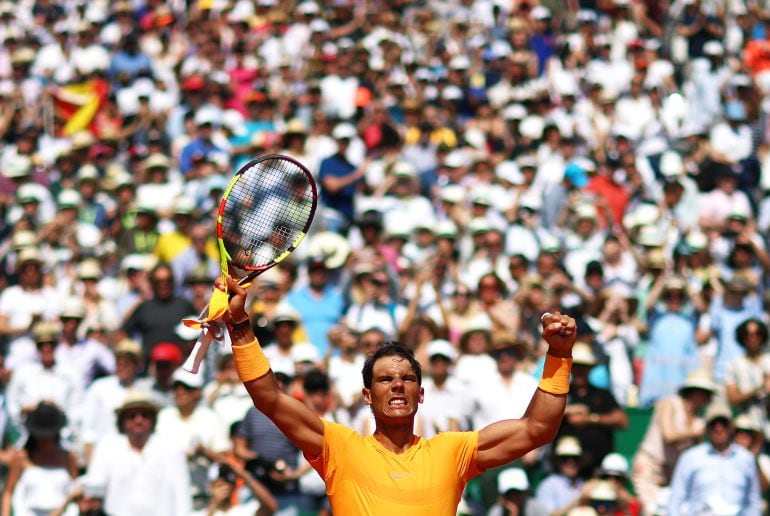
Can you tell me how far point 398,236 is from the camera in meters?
15.7

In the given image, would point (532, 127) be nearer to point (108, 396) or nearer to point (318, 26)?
point (318, 26)

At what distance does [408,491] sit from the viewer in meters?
6.45

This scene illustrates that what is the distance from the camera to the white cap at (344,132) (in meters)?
17.6

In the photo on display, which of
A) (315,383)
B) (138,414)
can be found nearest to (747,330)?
(315,383)

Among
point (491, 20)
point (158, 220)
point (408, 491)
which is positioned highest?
point (408, 491)

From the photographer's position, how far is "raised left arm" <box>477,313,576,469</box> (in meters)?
6.41

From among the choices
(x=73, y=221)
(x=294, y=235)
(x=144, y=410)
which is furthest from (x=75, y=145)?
(x=294, y=235)

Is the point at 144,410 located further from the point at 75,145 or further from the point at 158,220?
the point at 75,145

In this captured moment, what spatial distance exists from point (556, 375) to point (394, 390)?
2.00 feet

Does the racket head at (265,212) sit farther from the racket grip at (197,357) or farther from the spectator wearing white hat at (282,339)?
the spectator wearing white hat at (282,339)

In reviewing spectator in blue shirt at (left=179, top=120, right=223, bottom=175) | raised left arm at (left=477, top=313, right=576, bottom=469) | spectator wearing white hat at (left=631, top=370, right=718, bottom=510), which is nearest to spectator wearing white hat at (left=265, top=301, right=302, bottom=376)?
Result: spectator wearing white hat at (left=631, top=370, right=718, bottom=510)

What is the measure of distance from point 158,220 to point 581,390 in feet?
18.0

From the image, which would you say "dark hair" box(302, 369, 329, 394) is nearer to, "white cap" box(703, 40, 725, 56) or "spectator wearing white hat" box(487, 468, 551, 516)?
"spectator wearing white hat" box(487, 468, 551, 516)

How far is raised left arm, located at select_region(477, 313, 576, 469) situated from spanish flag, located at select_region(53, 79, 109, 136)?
1457cm
